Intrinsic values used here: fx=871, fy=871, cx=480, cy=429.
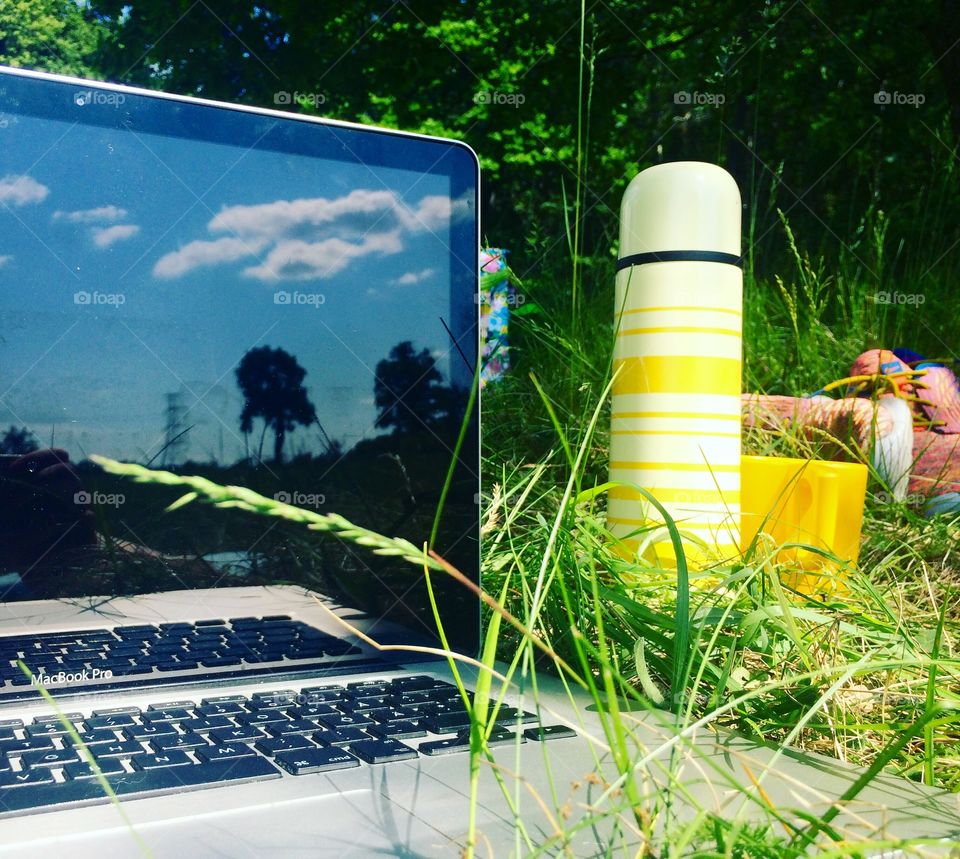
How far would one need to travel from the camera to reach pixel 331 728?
2.00 feet

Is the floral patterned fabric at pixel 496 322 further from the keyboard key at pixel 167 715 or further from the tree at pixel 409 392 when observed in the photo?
the keyboard key at pixel 167 715

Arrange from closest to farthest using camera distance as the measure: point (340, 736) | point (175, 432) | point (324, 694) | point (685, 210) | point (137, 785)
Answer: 1. point (137, 785)
2. point (340, 736)
3. point (324, 694)
4. point (175, 432)
5. point (685, 210)

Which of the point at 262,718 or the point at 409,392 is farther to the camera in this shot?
the point at 409,392

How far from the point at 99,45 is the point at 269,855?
25.4ft

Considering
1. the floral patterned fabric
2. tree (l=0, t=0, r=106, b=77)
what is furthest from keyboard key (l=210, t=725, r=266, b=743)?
tree (l=0, t=0, r=106, b=77)

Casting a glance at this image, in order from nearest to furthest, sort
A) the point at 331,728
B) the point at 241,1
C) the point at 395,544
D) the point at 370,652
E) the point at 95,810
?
1. the point at 395,544
2. the point at 95,810
3. the point at 331,728
4. the point at 370,652
5. the point at 241,1

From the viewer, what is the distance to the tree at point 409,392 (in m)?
0.89

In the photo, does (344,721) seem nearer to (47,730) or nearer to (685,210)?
(47,730)

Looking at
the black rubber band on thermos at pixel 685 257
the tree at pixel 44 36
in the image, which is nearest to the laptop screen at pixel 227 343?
the black rubber band on thermos at pixel 685 257

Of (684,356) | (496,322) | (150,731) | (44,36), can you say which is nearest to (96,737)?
(150,731)

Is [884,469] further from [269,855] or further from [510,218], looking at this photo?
[510,218]

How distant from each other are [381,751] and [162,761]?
0.13 meters

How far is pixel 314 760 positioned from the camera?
54cm

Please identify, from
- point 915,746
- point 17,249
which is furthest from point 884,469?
point 17,249
